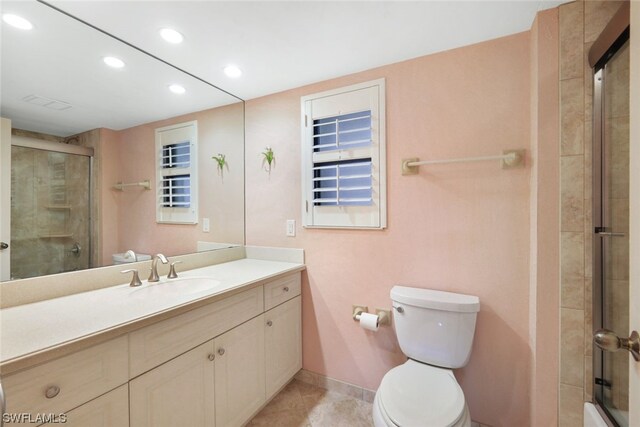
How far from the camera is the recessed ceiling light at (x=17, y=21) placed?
116 cm

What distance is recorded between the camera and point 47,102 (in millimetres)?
1264

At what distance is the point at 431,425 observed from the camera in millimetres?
1038

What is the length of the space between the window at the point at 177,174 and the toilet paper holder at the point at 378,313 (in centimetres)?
132

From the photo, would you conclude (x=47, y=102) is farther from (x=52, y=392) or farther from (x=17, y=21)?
(x=52, y=392)

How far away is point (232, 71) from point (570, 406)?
256cm

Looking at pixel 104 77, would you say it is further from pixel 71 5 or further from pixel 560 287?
pixel 560 287

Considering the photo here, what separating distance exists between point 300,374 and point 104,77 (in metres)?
2.28

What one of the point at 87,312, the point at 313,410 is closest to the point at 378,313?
the point at 313,410

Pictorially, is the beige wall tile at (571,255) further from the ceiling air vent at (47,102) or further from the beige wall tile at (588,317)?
the ceiling air vent at (47,102)

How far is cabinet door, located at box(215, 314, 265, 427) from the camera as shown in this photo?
4.46 feet

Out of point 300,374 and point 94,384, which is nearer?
point 94,384

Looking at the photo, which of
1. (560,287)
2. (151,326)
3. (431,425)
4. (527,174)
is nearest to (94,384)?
(151,326)

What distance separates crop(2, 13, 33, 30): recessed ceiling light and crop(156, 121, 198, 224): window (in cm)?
68

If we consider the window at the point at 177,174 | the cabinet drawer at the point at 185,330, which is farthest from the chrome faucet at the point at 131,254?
the cabinet drawer at the point at 185,330
